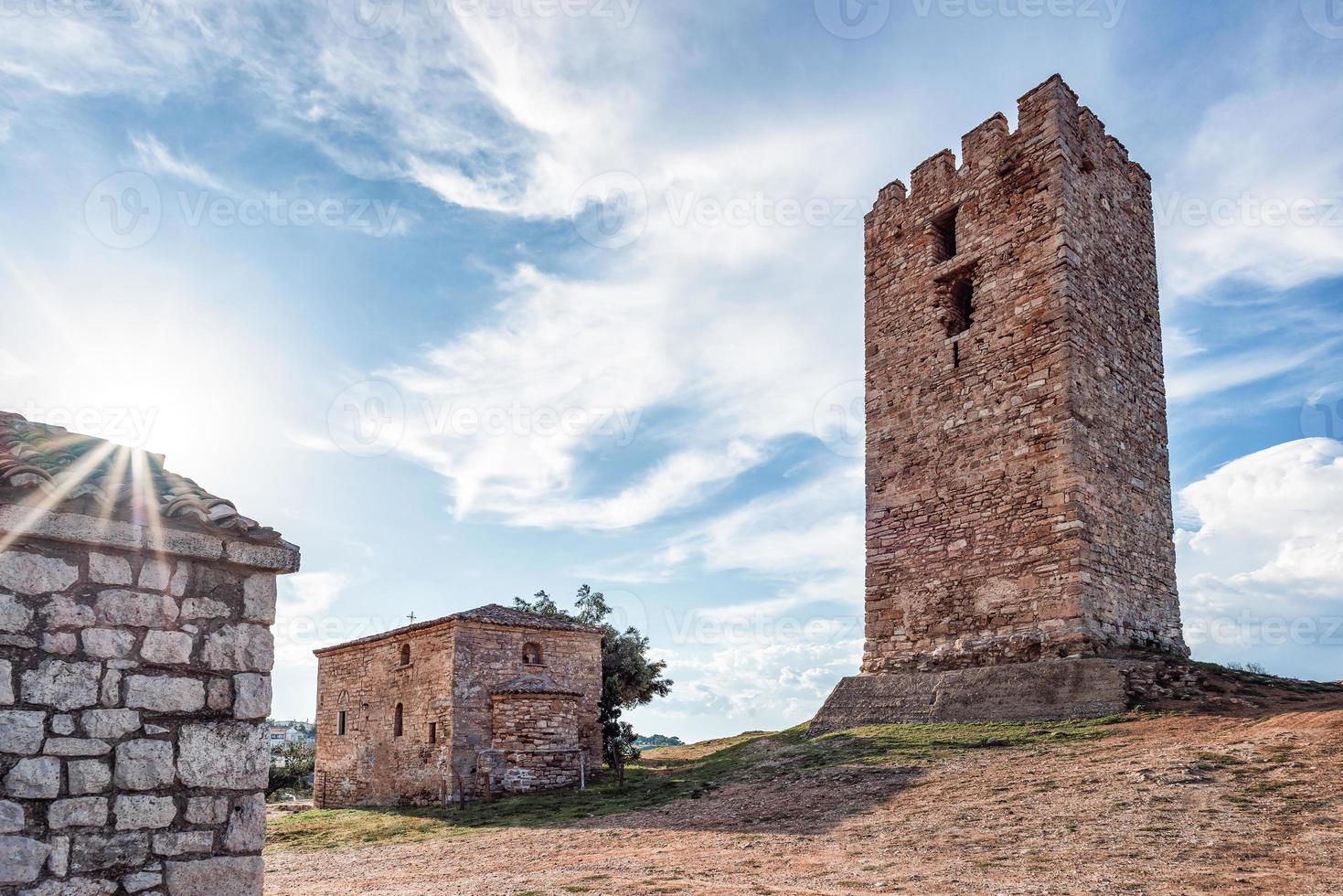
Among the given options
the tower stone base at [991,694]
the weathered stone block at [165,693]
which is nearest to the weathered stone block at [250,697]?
the weathered stone block at [165,693]

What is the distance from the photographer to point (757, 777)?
1449 centimetres

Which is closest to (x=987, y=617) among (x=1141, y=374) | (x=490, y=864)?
(x=1141, y=374)

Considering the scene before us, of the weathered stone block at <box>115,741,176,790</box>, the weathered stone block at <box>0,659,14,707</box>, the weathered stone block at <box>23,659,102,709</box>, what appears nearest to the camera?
the weathered stone block at <box>0,659,14,707</box>

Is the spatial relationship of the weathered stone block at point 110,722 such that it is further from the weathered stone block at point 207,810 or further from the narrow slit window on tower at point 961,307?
the narrow slit window on tower at point 961,307

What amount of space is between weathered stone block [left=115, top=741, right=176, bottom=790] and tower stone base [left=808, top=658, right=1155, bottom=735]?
11813 millimetres

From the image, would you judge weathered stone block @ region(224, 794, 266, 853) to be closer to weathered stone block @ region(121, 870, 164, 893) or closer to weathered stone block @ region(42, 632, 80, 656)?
weathered stone block @ region(121, 870, 164, 893)

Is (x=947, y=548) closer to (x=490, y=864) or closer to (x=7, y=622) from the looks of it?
(x=490, y=864)

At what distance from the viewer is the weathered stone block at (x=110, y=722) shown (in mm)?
5559

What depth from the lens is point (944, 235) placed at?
18641 millimetres

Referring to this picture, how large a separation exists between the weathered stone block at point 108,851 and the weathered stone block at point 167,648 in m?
1.01

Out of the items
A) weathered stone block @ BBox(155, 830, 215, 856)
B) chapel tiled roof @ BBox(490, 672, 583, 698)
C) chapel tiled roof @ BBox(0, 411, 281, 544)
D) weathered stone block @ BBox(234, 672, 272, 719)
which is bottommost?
weathered stone block @ BBox(155, 830, 215, 856)

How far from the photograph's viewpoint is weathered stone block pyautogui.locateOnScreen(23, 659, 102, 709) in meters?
5.40

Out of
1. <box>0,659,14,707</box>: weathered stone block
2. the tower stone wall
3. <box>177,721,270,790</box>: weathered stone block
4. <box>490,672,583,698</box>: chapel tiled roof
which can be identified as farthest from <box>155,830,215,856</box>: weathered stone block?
<box>490,672,583,698</box>: chapel tiled roof

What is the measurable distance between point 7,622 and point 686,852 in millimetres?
7255
